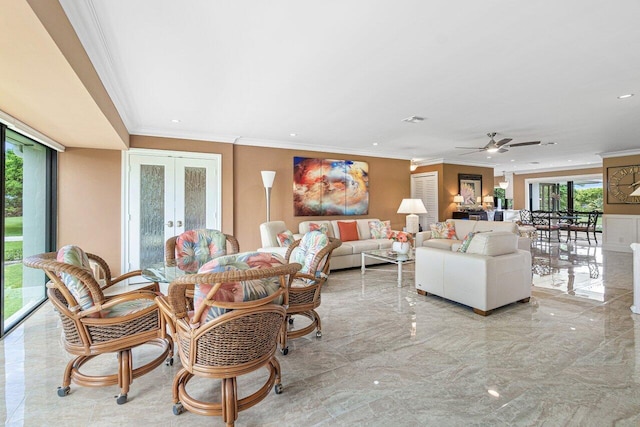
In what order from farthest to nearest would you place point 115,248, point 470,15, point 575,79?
point 115,248
point 575,79
point 470,15

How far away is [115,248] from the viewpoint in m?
4.78

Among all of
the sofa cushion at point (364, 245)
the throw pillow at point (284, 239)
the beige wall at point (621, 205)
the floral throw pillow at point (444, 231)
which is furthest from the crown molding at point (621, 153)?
the throw pillow at point (284, 239)

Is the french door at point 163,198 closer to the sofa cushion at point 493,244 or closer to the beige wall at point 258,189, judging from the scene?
the beige wall at point 258,189

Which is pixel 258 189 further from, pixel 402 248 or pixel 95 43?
pixel 95 43

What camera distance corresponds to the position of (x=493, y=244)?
346 centimetres

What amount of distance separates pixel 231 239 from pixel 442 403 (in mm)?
2461

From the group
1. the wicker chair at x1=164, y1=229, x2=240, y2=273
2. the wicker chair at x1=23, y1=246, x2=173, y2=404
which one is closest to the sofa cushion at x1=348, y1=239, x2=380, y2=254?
the wicker chair at x1=164, y1=229, x2=240, y2=273

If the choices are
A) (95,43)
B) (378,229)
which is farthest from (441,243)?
(95,43)

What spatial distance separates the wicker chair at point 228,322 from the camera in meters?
1.49

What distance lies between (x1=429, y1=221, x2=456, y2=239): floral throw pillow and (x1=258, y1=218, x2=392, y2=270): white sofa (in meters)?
1.13

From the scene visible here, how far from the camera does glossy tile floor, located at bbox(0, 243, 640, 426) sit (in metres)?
1.76

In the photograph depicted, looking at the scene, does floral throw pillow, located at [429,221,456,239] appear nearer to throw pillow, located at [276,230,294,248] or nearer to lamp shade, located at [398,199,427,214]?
lamp shade, located at [398,199,427,214]

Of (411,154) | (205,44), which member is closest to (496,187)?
(411,154)

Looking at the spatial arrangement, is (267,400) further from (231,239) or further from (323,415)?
(231,239)
